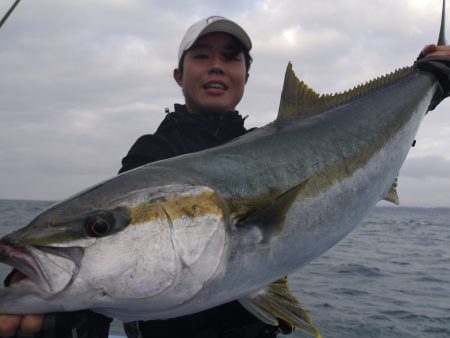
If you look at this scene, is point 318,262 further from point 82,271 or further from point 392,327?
point 82,271

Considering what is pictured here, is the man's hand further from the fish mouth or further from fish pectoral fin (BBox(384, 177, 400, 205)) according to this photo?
fish pectoral fin (BBox(384, 177, 400, 205))

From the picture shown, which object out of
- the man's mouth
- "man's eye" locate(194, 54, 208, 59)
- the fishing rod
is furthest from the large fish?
the fishing rod

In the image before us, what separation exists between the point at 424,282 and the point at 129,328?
11.3 m

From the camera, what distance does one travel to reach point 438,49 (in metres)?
4.17

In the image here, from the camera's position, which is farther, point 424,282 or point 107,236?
point 424,282

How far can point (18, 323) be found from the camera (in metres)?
1.87

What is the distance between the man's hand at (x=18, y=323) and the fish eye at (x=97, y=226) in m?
0.33

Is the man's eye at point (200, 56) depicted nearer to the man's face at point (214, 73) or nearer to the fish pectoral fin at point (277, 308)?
the man's face at point (214, 73)

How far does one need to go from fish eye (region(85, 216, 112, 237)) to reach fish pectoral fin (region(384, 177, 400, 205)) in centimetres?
241

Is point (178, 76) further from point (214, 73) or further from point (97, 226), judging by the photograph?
point (97, 226)

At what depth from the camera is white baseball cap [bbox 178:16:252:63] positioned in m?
3.42

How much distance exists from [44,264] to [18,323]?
0.34 meters

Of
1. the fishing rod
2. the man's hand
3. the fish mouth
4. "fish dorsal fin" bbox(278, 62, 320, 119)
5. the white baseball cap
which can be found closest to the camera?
the fish mouth

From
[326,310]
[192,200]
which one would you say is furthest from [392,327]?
[192,200]
